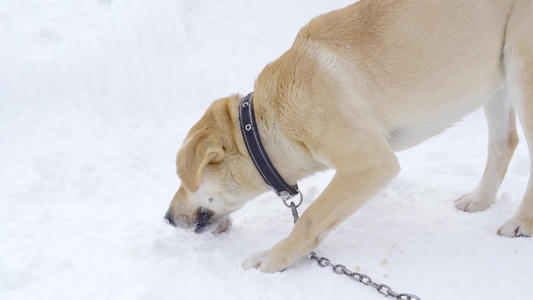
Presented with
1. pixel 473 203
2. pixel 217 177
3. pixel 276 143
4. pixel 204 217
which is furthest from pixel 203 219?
pixel 473 203

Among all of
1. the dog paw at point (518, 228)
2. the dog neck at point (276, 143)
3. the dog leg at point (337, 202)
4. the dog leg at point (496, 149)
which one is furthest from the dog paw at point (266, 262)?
the dog leg at point (496, 149)

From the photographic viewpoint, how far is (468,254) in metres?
2.96

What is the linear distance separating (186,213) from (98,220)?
106cm

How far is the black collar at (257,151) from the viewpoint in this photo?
319cm

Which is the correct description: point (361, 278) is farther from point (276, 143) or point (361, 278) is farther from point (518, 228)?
point (518, 228)

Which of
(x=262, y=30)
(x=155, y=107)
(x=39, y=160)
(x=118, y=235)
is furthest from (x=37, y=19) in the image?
(x=118, y=235)

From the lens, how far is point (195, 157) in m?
3.01

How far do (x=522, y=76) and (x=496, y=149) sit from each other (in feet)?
2.72

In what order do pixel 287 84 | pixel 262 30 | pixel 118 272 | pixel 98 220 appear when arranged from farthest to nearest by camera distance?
pixel 262 30 < pixel 98 220 < pixel 287 84 < pixel 118 272

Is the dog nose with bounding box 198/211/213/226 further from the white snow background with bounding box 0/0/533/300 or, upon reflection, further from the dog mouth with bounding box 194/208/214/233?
the white snow background with bounding box 0/0/533/300

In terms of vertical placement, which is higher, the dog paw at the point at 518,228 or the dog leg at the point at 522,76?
the dog leg at the point at 522,76

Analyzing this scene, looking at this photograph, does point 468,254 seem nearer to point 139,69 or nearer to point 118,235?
point 118,235

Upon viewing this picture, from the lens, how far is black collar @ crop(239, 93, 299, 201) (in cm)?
319

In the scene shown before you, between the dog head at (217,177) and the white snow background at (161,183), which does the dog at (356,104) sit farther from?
the white snow background at (161,183)
